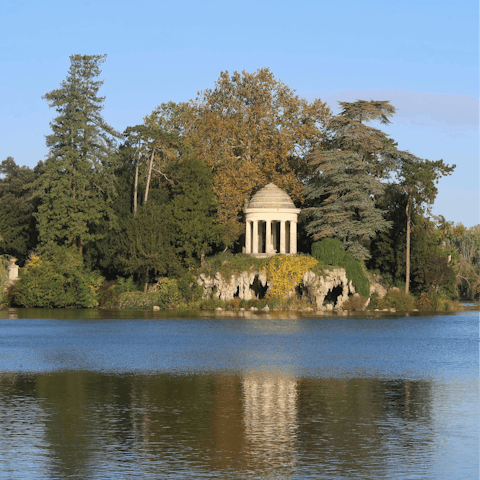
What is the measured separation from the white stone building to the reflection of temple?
54855 millimetres

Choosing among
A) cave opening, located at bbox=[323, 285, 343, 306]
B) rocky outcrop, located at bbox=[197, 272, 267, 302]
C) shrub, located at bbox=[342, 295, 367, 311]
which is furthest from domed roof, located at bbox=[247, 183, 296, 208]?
shrub, located at bbox=[342, 295, 367, 311]

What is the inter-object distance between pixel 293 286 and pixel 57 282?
2353 centimetres

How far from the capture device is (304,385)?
2759cm

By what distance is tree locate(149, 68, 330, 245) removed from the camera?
86.2 metres

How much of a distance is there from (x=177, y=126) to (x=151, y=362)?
228ft

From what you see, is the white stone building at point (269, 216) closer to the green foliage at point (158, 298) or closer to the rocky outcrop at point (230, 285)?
the rocky outcrop at point (230, 285)

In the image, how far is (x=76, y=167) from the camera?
84.4 meters

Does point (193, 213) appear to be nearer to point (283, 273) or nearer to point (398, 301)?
point (283, 273)

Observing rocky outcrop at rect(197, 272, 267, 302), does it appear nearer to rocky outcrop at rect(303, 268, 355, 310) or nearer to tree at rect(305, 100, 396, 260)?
rocky outcrop at rect(303, 268, 355, 310)

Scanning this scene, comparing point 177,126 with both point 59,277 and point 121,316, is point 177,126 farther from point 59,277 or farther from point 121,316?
point 121,316

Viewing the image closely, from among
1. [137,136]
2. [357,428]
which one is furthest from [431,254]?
[357,428]

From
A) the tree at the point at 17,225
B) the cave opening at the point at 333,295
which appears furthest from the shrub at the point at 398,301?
the tree at the point at 17,225

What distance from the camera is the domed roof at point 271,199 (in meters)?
84.2

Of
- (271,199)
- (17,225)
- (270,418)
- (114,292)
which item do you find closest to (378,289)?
(271,199)
